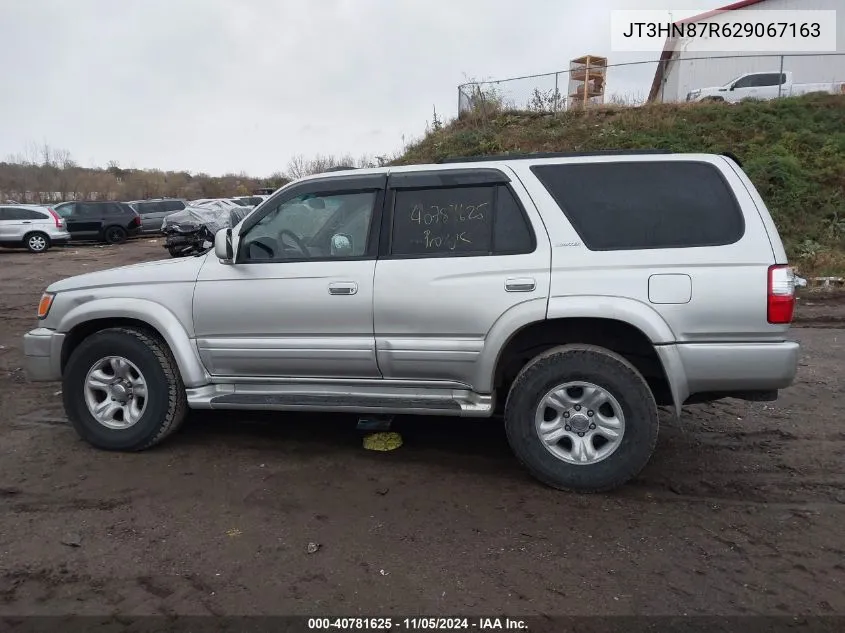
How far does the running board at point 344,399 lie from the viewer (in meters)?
3.84

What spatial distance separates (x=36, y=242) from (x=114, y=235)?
323 centimetres

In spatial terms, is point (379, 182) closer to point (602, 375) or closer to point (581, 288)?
point (581, 288)

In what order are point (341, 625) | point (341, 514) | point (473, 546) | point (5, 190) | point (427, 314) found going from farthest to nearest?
point (5, 190) < point (427, 314) < point (341, 514) < point (473, 546) < point (341, 625)

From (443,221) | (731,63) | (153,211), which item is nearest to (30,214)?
(153,211)

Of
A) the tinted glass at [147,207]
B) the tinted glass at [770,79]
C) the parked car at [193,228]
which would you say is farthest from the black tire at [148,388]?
the tinted glass at [147,207]

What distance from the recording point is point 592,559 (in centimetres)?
303

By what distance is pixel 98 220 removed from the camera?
76.3 feet

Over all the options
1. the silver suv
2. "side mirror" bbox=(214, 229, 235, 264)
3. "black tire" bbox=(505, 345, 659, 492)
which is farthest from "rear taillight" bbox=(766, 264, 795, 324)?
"side mirror" bbox=(214, 229, 235, 264)

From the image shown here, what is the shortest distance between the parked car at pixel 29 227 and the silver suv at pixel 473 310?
19.2 meters

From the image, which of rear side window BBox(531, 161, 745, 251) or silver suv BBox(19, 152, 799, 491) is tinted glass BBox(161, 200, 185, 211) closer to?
silver suv BBox(19, 152, 799, 491)

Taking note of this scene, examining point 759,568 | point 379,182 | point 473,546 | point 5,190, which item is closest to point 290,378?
point 379,182

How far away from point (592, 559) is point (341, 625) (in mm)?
1244

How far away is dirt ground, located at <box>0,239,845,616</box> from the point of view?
9.07ft

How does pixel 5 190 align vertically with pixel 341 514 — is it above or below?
above
